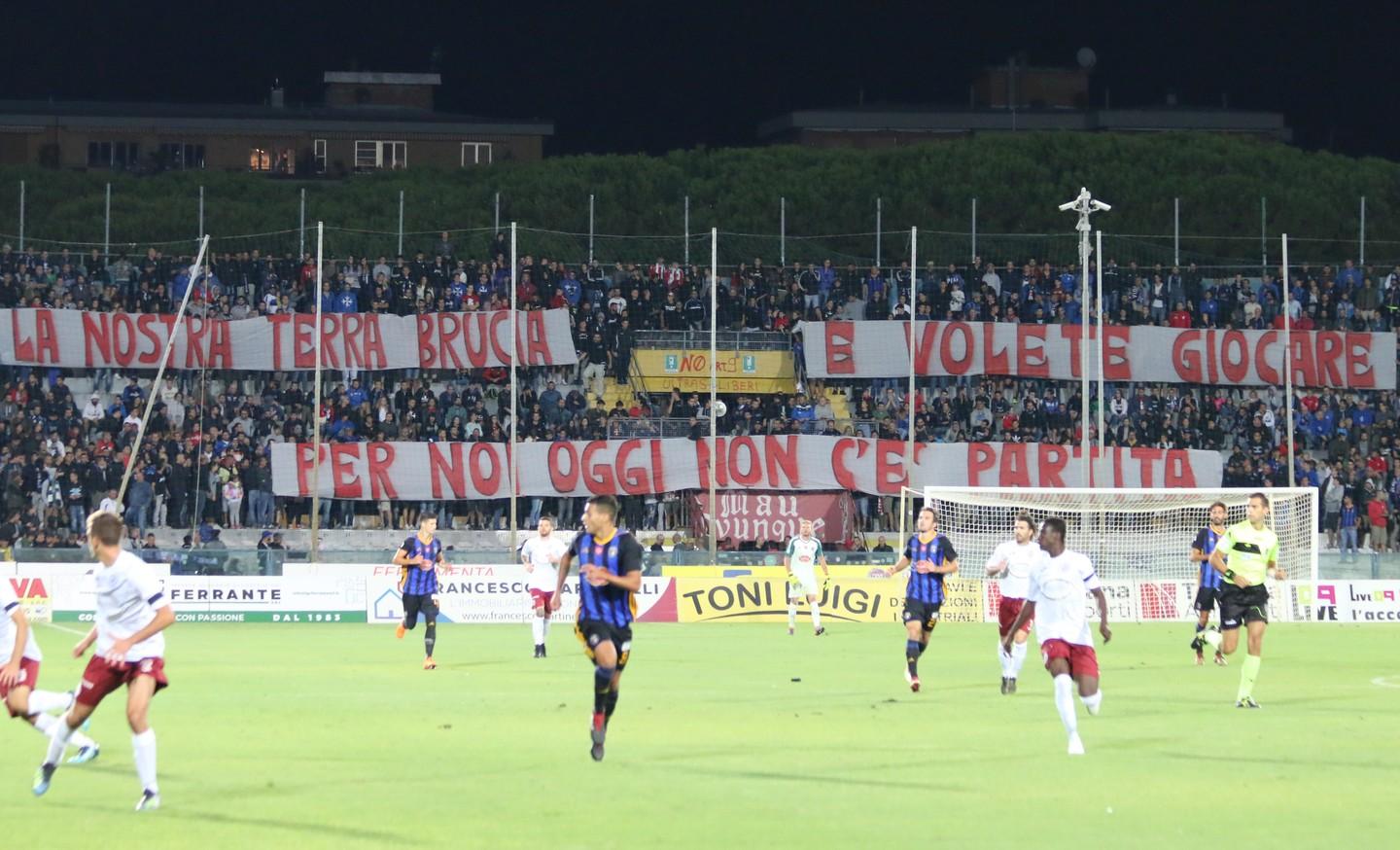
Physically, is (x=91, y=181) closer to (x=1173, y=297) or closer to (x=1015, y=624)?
(x=1173, y=297)

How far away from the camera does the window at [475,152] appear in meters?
94.1

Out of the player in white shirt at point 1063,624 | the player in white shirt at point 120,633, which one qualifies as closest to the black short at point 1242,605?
the player in white shirt at point 1063,624

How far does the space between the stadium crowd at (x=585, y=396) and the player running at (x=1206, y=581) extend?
20.0 metres

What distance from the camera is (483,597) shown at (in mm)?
40750

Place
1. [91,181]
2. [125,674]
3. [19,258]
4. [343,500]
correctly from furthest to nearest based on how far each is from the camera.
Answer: [91,181], [19,258], [343,500], [125,674]

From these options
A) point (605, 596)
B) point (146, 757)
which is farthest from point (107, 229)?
point (146, 757)

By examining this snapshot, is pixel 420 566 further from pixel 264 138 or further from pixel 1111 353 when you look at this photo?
pixel 264 138

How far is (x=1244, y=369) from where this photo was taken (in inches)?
2163

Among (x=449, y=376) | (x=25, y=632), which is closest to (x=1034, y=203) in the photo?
(x=449, y=376)

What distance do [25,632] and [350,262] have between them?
139 ft

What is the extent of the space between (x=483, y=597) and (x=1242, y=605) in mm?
22470

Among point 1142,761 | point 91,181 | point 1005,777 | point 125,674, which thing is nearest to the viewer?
point 125,674

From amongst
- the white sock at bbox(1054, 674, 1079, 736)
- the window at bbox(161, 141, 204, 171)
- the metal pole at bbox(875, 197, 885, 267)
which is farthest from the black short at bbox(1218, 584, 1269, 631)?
the window at bbox(161, 141, 204, 171)

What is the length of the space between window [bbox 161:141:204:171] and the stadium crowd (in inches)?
1470
